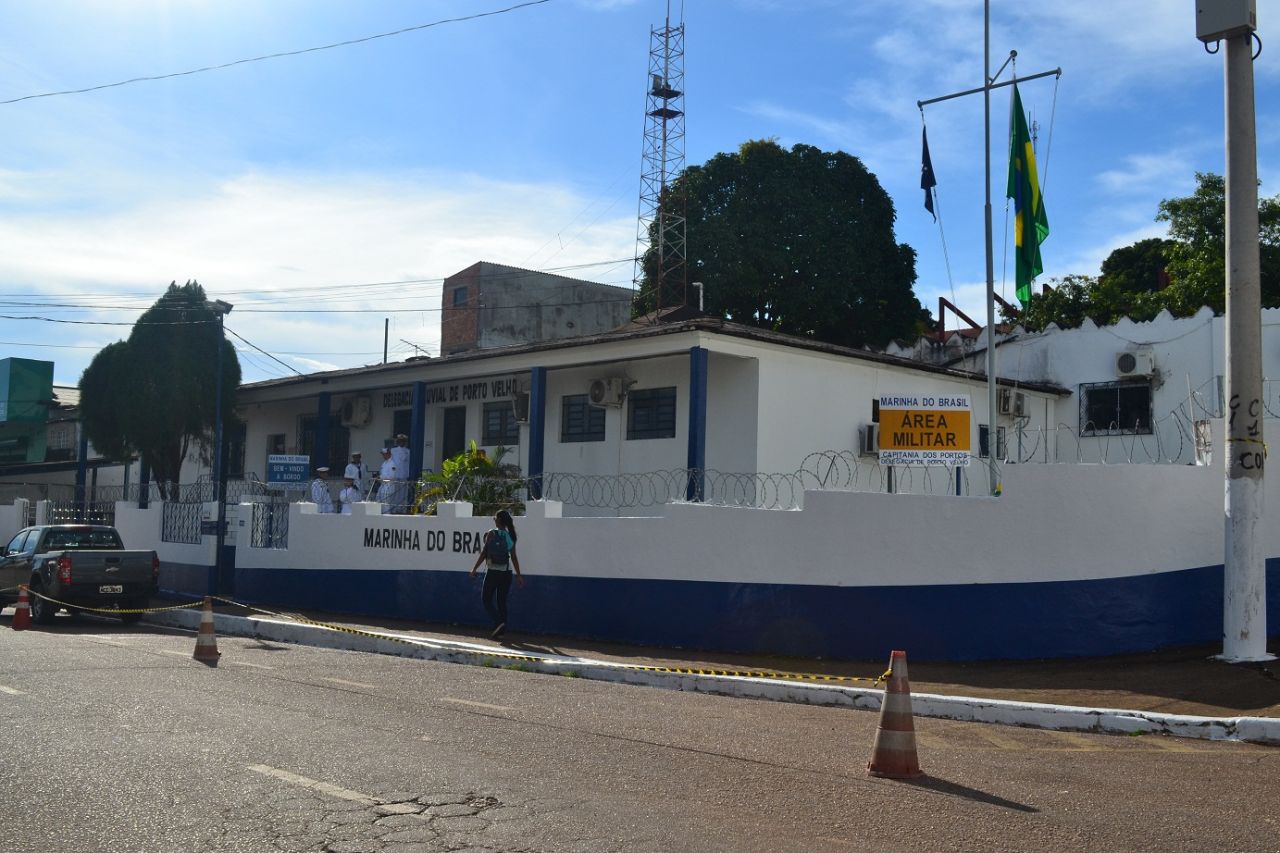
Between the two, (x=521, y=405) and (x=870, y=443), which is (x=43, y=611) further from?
(x=870, y=443)

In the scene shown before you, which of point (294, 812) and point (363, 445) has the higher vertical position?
point (363, 445)

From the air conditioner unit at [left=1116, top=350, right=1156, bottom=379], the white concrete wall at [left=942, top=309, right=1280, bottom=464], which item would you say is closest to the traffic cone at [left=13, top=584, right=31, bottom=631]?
the white concrete wall at [left=942, top=309, right=1280, bottom=464]

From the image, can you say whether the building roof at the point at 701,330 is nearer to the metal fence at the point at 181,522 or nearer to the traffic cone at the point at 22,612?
the metal fence at the point at 181,522

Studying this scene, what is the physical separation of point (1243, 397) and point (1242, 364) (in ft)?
1.03

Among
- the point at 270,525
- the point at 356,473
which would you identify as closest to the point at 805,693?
the point at 270,525

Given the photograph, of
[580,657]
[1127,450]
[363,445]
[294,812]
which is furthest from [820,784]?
[363,445]

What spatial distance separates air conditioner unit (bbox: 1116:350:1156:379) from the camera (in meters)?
22.2

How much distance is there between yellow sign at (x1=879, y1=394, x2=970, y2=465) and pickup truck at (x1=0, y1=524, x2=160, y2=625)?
12387mm

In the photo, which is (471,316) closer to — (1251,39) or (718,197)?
(718,197)

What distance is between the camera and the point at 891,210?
1657 inches

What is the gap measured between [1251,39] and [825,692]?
295 inches

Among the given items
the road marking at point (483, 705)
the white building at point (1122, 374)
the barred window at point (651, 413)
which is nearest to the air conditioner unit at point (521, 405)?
the barred window at point (651, 413)

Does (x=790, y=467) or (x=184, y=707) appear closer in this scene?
(x=184, y=707)

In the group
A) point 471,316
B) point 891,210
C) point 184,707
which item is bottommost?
point 184,707
